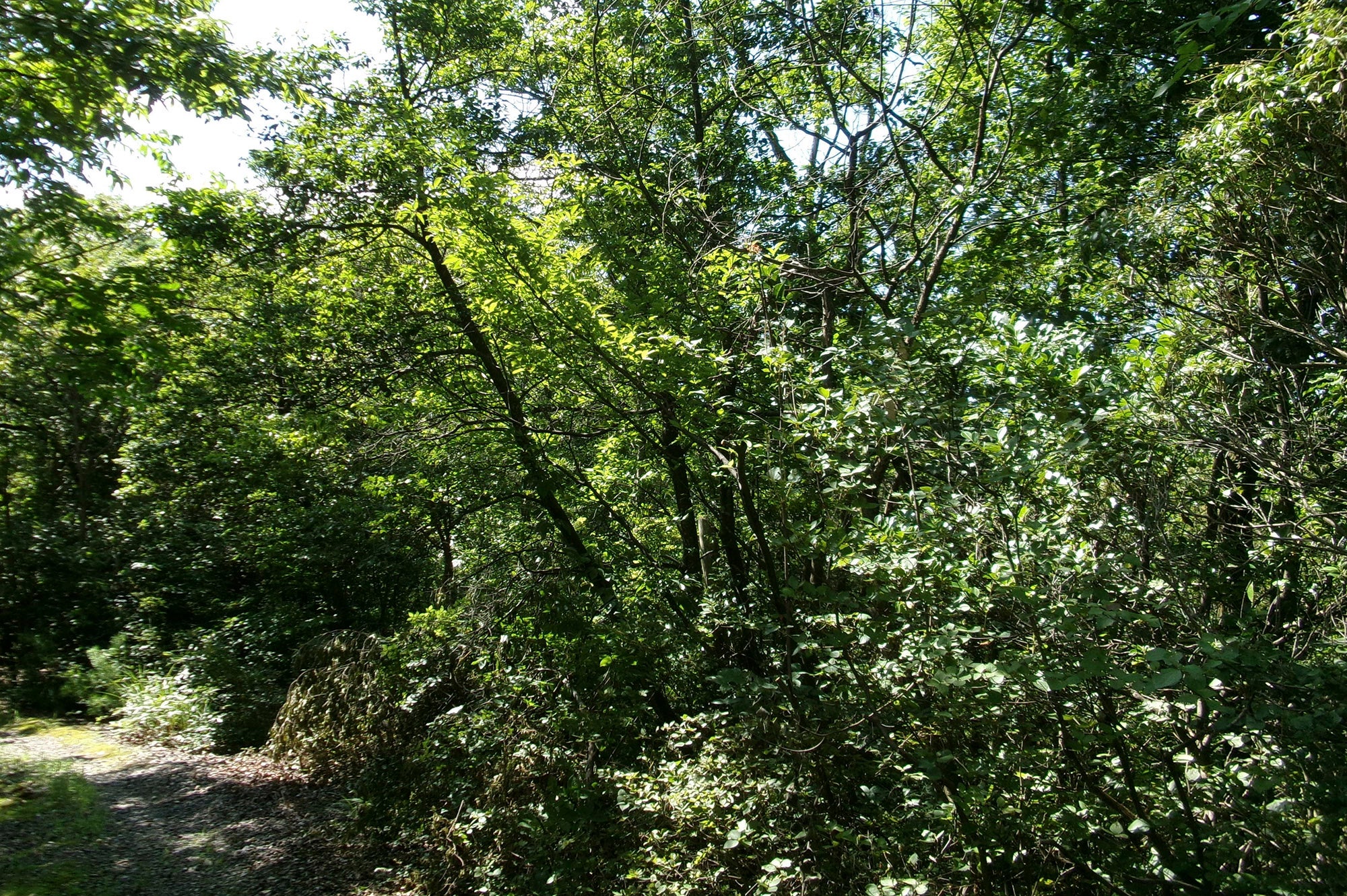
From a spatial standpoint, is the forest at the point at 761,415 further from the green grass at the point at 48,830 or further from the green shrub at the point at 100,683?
the green grass at the point at 48,830

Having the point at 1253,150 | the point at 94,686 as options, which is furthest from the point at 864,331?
the point at 94,686

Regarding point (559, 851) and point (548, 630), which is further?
point (548, 630)

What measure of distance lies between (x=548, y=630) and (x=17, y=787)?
478 cm

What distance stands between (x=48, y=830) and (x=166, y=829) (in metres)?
0.78

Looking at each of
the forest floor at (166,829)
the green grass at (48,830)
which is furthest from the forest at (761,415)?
the green grass at (48,830)

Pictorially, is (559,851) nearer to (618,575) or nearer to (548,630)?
(548,630)

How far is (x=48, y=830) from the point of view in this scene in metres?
6.02

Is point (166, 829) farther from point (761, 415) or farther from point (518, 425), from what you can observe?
point (761, 415)

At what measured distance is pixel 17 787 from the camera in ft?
22.1

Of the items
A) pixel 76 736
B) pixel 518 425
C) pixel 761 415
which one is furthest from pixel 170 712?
pixel 761 415

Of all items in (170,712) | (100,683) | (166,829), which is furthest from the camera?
(100,683)

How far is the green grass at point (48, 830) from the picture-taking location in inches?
205

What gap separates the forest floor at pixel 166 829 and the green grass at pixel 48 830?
12 millimetres

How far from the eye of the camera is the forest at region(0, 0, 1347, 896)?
311 centimetres
